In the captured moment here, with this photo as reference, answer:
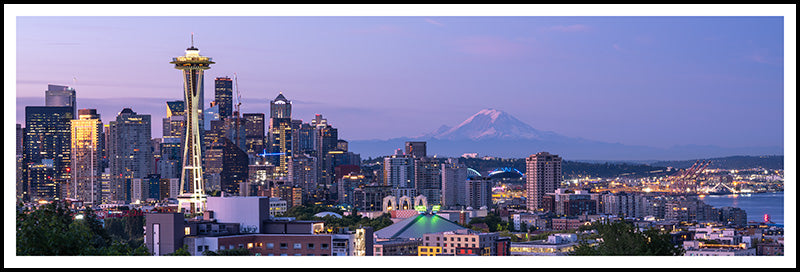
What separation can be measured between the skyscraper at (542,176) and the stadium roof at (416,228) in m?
27.6

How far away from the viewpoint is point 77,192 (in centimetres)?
6581

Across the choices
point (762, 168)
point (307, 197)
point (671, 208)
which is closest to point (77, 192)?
point (307, 197)

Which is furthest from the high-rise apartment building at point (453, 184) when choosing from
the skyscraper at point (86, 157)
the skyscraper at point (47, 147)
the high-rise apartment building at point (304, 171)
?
the skyscraper at point (47, 147)

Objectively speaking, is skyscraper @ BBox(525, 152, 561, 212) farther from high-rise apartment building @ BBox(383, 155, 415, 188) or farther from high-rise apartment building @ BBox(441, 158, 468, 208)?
high-rise apartment building @ BBox(383, 155, 415, 188)

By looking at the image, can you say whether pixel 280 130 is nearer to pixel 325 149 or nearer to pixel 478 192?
pixel 325 149

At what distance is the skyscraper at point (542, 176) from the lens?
6638 cm

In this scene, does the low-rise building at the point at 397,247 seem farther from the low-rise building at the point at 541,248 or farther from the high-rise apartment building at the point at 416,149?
the high-rise apartment building at the point at 416,149

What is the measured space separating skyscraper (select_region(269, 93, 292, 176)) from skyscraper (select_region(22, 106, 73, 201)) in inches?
594

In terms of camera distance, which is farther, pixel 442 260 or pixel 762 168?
pixel 762 168

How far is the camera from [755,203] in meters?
73.1

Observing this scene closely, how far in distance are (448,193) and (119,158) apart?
20.9m

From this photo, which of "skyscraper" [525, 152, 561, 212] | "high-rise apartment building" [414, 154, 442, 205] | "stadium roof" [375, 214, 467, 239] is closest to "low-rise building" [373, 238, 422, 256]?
"stadium roof" [375, 214, 467, 239]

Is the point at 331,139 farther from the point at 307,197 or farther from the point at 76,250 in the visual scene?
the point at 76,250
